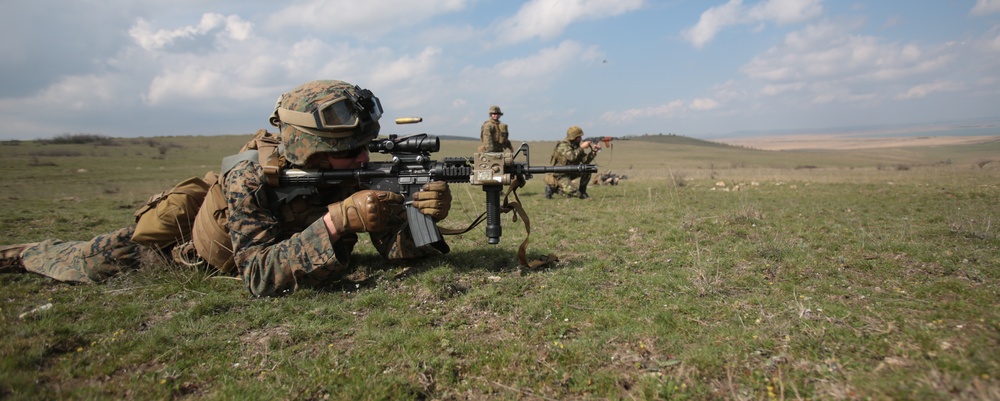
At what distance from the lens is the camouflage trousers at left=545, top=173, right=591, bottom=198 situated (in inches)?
566

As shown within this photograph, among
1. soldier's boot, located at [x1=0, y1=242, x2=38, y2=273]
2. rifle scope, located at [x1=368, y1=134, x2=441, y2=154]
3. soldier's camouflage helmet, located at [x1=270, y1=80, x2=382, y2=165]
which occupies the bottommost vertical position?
soldier's boot, located at [x1=0, y1=242, x2=38, y2=273]

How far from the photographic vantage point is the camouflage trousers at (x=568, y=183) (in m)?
14.4

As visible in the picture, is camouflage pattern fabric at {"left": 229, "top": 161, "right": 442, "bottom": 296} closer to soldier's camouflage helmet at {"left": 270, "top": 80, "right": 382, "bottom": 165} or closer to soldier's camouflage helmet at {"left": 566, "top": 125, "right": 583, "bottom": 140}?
soldier's camouflage helmet at {"left": 270, "top": 80, "right": 382, "bottom": 165}

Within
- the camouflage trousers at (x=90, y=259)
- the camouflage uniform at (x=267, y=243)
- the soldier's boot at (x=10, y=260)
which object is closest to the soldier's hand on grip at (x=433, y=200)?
the camouflage uniform at (x=267, y=243)

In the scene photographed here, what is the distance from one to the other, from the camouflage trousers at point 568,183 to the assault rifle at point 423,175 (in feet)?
29.9

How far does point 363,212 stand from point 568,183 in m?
10.5

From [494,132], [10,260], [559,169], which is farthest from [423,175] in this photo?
[494,132]

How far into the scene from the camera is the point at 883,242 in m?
6.55

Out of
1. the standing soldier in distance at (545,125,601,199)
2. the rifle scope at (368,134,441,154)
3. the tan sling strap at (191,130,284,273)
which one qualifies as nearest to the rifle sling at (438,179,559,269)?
the rifle scope at (368,134,441,154)

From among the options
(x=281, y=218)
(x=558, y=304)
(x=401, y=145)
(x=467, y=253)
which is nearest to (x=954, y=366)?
(x=558, y=304)

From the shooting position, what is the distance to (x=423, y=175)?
5.27 m

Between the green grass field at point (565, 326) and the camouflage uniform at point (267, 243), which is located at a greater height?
the camouflage uniform at point (267, 243)

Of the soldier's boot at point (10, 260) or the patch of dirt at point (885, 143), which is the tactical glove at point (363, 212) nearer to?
the soldier's boot at point (10, 260)

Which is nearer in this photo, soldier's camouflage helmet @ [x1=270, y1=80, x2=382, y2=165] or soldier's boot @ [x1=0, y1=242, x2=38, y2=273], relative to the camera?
soldier's camouflage helmet @ [x1=270, y1=80, x2=382, y2=165]
